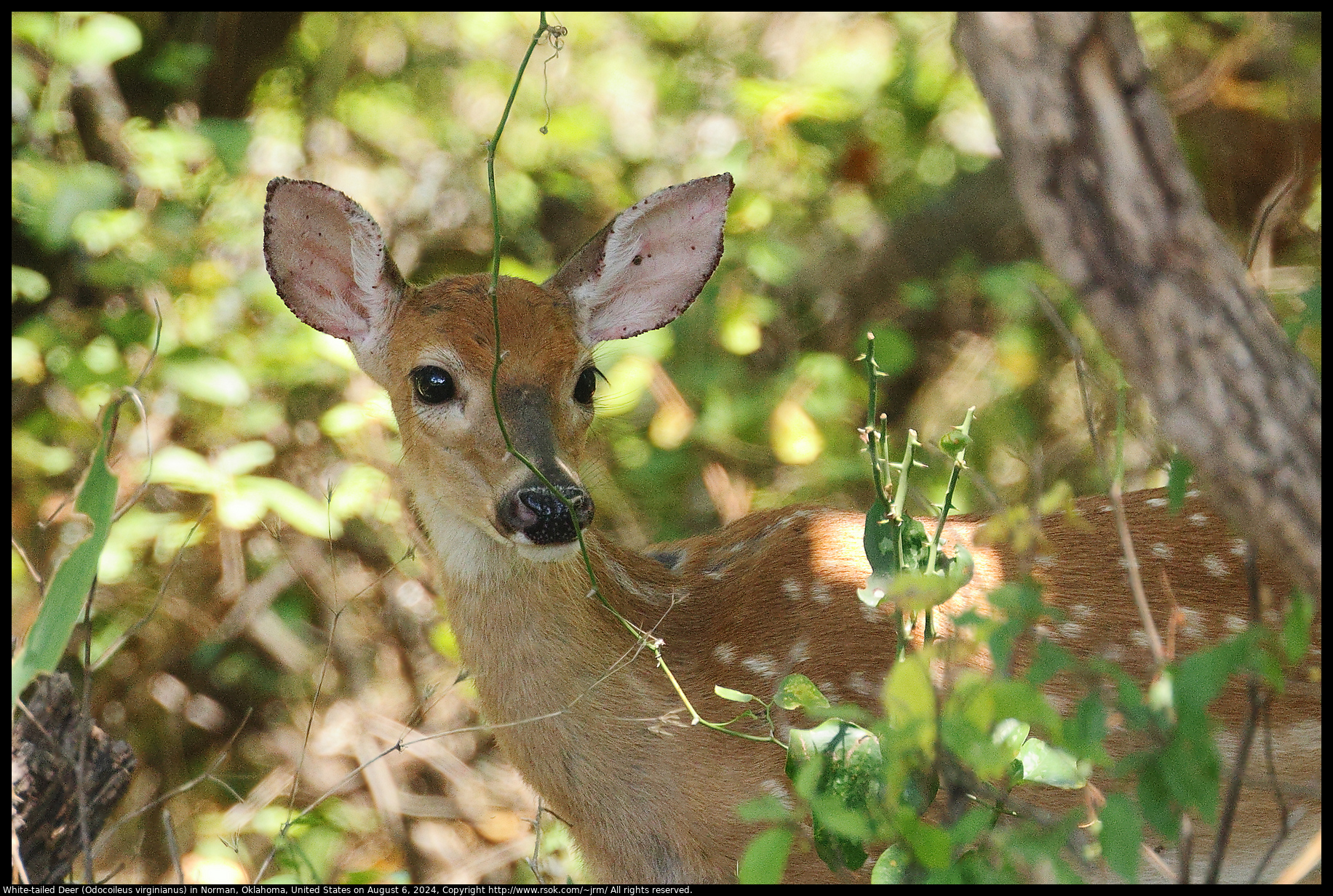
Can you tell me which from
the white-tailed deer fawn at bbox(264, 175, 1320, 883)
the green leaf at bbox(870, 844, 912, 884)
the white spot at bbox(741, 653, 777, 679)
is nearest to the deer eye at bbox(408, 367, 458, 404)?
the white-tailed deer fawn at bbox(264, 175, 1320, 883)

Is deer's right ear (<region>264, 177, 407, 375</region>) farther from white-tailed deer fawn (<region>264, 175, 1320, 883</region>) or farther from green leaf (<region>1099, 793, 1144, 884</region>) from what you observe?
green leaf (<region>1099, 793, 1144, 884</region>)

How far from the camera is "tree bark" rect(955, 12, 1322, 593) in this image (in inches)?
65.1

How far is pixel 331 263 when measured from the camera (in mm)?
3240

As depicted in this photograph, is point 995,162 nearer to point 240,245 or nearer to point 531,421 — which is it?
point 240,245

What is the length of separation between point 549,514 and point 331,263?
1058 mm

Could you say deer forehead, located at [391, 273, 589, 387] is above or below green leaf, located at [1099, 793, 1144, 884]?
above

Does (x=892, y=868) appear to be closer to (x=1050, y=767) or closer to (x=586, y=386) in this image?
(x=1050, y=767)

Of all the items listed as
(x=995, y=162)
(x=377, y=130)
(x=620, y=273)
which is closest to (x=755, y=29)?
(x=995, y=162)

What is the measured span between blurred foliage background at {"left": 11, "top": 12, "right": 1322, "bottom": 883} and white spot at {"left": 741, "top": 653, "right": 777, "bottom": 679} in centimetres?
69

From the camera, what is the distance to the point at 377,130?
590 centimetres

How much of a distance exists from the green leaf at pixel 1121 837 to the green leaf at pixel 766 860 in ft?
1.40

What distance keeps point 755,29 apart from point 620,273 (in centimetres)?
390

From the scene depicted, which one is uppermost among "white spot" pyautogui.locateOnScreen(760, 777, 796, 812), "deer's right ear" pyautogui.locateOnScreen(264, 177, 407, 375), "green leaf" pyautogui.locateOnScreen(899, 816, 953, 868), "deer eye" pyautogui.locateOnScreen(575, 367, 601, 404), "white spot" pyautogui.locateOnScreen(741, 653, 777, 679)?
"deer's right ear" pyautogui.locateOnScreen(264, 177, 407, 375)

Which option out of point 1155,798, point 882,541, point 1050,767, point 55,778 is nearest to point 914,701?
point 1155,798
